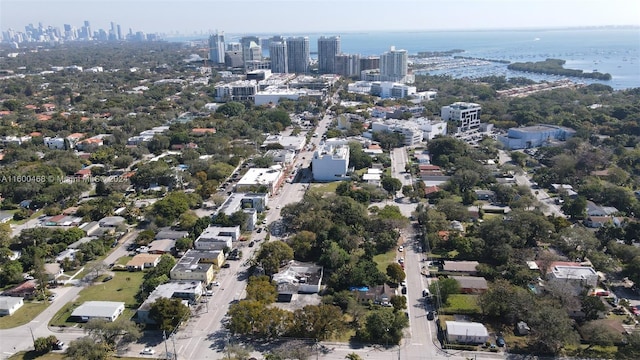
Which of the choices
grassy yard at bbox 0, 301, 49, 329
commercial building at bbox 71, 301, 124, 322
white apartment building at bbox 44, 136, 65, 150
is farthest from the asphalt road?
white apartment building at bbox 44, 136, 65, 150

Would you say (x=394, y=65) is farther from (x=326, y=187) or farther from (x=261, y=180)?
(x=261, y=180)

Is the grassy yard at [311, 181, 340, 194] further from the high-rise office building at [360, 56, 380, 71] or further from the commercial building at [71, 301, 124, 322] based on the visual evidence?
the high-rise office building at [360, 56, 380, 71]

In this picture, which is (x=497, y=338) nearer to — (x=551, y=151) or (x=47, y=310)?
(x=47, y=310)

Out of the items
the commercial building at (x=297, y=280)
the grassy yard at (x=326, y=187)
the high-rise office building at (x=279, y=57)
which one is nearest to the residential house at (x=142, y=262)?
the commercial building at (x=297, y=280)

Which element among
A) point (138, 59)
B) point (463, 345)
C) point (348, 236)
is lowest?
point (463, 345)

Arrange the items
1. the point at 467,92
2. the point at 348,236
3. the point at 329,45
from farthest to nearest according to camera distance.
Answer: the point at 329,45, the point at 467,92, the point at 348,236

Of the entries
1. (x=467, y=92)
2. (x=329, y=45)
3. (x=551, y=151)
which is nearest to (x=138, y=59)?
(x=329, y=45)

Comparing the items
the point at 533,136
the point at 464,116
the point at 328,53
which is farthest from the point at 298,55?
the point at 533,136
